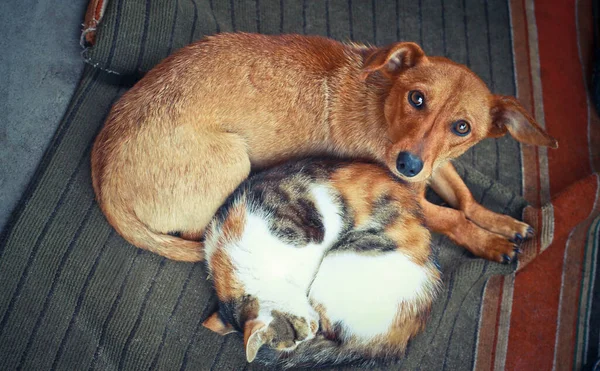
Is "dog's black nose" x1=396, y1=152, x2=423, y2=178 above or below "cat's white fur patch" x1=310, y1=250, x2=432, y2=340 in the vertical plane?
above

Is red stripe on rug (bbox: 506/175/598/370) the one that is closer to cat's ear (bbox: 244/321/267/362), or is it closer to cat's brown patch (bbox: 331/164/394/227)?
cat's brown patch (bbox: 331/164/394/227)

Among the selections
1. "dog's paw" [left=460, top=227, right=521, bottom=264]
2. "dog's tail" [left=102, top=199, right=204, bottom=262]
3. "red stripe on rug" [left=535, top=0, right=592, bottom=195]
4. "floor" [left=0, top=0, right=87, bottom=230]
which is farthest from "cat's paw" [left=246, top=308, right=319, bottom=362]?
"red stripe on rug" [left=535, top=0, right=592, bottom=195]

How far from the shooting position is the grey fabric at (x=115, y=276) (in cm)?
222

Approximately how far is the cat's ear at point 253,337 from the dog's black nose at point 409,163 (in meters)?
0.84

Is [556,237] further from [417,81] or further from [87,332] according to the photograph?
[87,332]

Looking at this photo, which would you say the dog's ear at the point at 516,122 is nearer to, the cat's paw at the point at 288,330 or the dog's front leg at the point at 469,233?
the dog's front leg at the point at 469,233

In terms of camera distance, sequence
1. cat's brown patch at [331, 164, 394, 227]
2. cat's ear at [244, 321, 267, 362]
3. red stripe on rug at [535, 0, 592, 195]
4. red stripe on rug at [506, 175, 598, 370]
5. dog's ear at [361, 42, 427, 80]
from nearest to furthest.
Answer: cat's ear at [244, 321, 267, 362], dog's ear at [361, 42, 427, 80], cat's brown patch at [331, 164, 394, 227], red stripe on rug at [506, 175, 598, 370], red stripe on rug at [535, 0, 592, 195]

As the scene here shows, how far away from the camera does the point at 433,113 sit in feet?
6.85

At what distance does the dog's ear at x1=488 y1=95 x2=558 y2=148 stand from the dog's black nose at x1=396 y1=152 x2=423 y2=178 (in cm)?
48

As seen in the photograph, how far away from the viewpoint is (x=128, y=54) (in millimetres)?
2561

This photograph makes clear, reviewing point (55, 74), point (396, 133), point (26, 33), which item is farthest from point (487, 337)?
point (26, 33)

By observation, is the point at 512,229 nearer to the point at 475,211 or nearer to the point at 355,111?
the point at 475,211

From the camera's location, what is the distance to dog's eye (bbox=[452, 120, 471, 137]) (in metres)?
→ 2.13

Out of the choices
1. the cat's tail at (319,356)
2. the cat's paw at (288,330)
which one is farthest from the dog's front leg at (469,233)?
the cat's paw at (288,330)
